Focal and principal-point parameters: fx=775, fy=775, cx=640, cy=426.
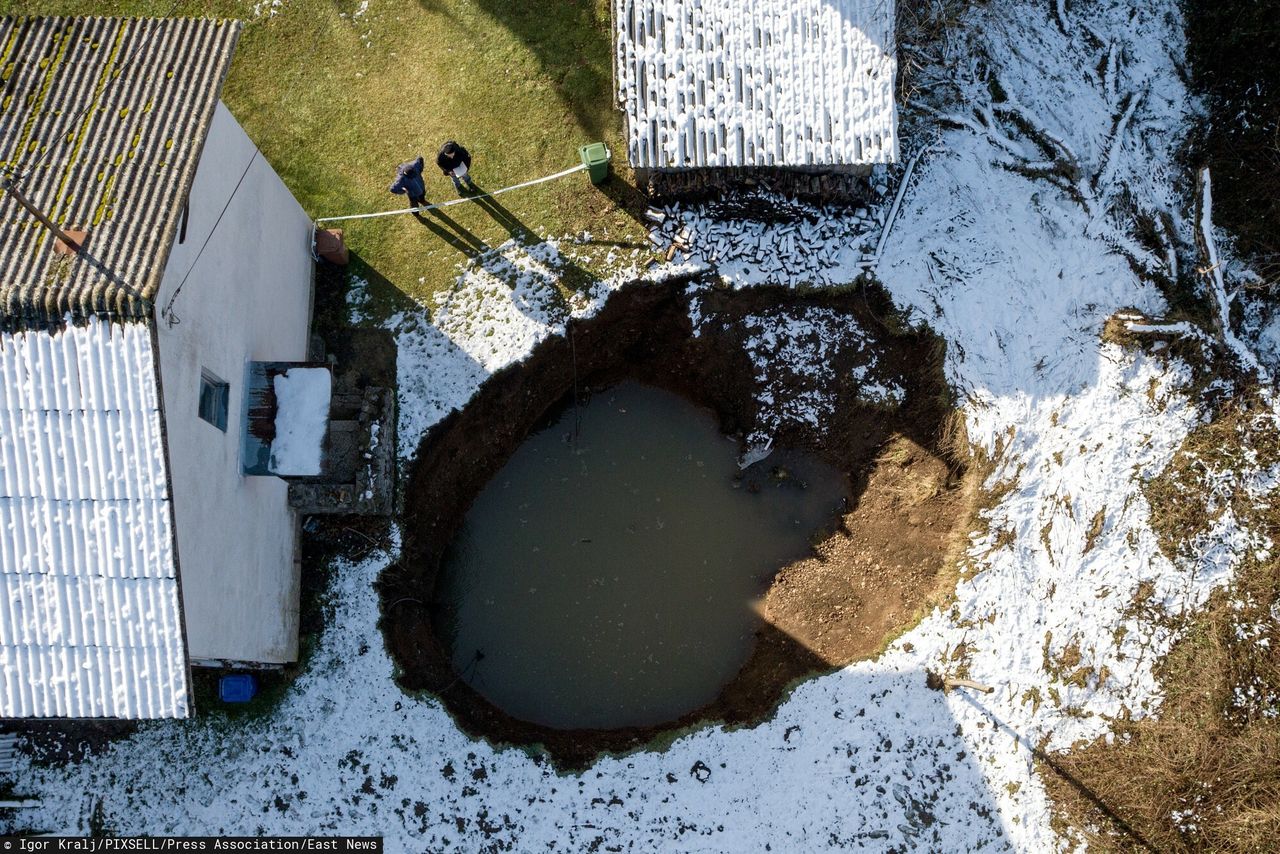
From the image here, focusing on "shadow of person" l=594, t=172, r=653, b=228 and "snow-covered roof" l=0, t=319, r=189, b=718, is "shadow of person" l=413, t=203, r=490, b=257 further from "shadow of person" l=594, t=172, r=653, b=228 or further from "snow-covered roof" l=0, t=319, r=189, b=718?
"snow-covered roof" l=0, t=319, r=189, b=718

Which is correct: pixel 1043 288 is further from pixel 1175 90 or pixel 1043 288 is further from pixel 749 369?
pixel 749 369

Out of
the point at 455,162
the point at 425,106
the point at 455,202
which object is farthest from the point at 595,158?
the point at 425,106

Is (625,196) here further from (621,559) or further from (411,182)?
(621,559)

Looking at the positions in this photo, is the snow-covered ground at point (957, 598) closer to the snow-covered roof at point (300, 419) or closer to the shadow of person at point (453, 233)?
the shadow of person at point (453, 233)

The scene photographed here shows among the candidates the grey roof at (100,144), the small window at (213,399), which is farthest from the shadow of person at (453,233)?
the small window at (213,399)

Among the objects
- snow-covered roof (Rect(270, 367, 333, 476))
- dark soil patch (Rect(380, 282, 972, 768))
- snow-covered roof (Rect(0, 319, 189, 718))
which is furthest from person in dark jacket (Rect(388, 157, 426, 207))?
snow-covered roof (Rect(0, 319, 189, 718))

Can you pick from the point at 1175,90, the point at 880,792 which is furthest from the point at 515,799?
the point at 1175,90
